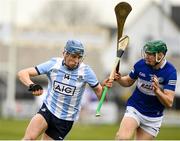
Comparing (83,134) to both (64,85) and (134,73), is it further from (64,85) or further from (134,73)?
(64,85)

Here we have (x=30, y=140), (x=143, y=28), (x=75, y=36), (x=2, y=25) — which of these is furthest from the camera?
(x=143, y=28)

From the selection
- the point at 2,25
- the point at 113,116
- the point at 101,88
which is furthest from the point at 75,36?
the point at 101,88

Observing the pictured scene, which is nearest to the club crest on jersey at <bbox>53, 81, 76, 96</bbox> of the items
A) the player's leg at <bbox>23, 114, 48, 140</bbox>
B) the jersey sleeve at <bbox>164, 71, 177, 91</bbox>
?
the player's leg at <bbox>23, 114, 48, 140</bbox>

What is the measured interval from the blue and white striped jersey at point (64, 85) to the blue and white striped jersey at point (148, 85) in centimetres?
79

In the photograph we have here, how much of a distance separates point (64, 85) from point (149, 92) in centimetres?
143

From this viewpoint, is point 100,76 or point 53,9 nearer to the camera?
point 100,76

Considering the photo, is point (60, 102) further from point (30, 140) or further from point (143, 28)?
point (143, 28)

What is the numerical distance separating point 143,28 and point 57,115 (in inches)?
2088

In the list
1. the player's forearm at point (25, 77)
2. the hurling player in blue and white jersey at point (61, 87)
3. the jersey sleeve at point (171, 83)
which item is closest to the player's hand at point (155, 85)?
the jersey sleeve at point (171, 83)

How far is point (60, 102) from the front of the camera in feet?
42.4

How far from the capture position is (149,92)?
13.2 metres

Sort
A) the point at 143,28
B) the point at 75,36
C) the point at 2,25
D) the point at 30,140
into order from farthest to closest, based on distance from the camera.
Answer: the point at 143,28 → the point at 75,36 → the point at 2,25 → the point at 30,140

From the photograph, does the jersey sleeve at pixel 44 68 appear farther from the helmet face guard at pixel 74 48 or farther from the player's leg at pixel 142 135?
the player's leg at pixel 142 135

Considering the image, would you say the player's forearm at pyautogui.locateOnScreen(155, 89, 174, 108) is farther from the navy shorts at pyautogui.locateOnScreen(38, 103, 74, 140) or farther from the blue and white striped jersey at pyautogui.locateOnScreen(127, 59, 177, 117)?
the navy shorts at pyautogui.locateOnScreen(38, 103, 74, 140)
